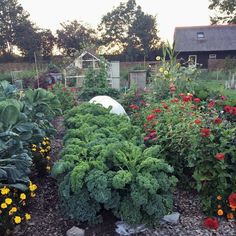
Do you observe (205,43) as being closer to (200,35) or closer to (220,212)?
(200,35)

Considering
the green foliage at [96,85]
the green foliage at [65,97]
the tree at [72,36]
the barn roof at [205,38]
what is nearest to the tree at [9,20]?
the tree at [72,36]

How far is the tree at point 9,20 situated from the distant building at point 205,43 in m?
14.3

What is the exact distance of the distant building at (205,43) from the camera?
83.4 feet

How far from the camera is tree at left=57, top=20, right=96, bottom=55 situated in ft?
84.7

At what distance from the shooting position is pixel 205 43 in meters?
25.8

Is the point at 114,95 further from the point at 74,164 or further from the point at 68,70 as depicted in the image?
the point at 74,164

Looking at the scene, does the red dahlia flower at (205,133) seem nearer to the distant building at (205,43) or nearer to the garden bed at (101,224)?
the garden bed at (101,224)

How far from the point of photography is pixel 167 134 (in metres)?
3.23

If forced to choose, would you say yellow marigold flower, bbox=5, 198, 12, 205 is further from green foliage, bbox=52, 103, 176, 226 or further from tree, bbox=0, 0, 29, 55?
tree, bbox=0, 0, 29, 55

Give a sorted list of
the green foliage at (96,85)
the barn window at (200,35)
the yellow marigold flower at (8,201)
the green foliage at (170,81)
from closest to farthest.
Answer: the yellow marigold flower at (8,201) → the green foliage at (170,81) → the green foliage at (96,85) → the barn window at (200,35)

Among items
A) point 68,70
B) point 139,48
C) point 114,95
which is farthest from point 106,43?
point 114,95

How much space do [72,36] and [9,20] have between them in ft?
20.9

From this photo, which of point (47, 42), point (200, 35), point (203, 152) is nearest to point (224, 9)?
point (200, 35)

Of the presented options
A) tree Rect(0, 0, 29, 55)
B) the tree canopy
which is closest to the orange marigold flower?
the tree canopy
